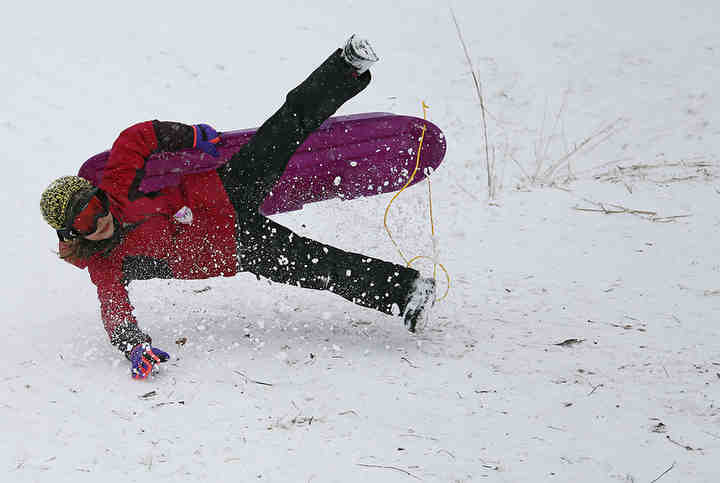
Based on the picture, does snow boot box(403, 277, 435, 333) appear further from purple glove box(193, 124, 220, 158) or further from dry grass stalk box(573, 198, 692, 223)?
dry grass stalk box(573, 198, 692, 223)

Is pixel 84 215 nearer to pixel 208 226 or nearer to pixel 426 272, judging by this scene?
pixel 208 226

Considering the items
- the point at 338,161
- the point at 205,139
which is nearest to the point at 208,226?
the point at 205,139

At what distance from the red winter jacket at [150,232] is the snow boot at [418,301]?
25.3 inches

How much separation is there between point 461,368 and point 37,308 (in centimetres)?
188

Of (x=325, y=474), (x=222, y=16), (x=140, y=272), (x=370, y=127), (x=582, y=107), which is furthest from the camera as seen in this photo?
(x=222, y=16)

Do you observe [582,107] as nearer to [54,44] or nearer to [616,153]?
[616,153]

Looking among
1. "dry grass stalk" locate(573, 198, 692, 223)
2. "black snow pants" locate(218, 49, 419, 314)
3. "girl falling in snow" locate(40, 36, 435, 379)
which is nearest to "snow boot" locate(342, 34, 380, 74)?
"girl falling in snow" locate(40, 36, 435, 379)

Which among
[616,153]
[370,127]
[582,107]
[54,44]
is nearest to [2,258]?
[370,127]

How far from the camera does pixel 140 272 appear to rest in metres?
2.24

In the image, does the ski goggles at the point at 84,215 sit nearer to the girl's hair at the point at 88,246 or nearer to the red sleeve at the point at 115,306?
the girl's hair at the point at 88,246

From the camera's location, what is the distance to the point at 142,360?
6.77ft

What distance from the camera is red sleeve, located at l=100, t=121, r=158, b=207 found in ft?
6.92

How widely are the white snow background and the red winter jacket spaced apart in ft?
0.91

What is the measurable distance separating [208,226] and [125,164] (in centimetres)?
34
